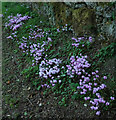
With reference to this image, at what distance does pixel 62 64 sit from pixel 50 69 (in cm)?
34

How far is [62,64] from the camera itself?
4.31 m

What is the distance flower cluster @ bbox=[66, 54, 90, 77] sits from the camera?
13.1 ft

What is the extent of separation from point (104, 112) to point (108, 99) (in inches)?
10.4

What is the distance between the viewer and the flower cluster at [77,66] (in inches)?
157

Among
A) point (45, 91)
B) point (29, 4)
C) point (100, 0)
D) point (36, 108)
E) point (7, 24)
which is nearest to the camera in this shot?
point (36, 108)

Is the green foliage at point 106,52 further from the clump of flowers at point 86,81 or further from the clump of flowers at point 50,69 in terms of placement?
the clump of flowers at point 50,69

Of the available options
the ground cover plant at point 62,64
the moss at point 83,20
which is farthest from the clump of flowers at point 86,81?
the moss at point 83,20

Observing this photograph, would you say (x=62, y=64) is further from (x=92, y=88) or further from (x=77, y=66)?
(x=92, y=88)

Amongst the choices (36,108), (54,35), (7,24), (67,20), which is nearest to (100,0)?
(67,20)

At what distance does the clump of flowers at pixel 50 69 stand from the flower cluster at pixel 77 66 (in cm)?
28

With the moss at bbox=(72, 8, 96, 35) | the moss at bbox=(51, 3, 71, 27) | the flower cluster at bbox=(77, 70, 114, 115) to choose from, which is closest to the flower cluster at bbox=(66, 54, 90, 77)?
the flower cluster at bbox=(77, 70, 114, 115)

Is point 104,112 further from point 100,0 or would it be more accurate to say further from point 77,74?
point 100,0

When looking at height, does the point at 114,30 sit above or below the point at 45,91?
above

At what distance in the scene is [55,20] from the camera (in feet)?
18.7
